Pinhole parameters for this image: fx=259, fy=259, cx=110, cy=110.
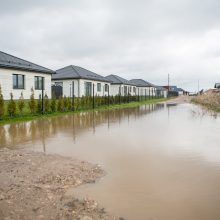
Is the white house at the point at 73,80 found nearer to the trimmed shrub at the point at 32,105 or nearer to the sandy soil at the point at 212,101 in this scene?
the sandy soil at the point at 212,101

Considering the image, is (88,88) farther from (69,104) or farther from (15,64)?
(69,104)

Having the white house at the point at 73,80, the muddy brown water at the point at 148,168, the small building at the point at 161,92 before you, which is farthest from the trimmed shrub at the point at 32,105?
the small building at the point at 161,92

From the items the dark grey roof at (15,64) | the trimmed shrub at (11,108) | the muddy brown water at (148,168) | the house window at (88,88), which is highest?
the dark grey roof at (15,64)

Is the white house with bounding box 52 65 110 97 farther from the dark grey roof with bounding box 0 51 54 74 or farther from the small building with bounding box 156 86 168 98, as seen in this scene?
the small building with bounding box 156 86 168 98

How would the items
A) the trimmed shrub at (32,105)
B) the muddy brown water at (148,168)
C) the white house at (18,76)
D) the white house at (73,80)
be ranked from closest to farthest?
1. the muddy brown water at (148,168)
2. the trimmed shrub at (32,105)
3. the white house at (18,76)
4. the white house at (73,80)

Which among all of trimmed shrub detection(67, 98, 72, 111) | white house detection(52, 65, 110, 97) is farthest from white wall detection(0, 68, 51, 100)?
white house detection(52, 65, 110, 97)

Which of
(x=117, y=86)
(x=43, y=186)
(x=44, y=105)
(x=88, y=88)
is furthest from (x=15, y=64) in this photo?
(x=117, y=86)

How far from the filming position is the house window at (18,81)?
74.8 feet

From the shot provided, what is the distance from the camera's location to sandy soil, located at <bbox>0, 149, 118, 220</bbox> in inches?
134

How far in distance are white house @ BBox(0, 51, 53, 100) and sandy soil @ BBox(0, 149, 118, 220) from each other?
16.7 meters

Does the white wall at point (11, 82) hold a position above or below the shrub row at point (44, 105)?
above

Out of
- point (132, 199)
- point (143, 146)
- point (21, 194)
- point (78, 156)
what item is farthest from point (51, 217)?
point (143, 146)

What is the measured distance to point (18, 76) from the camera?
76.1ft

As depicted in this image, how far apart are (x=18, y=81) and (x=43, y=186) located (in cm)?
2062
